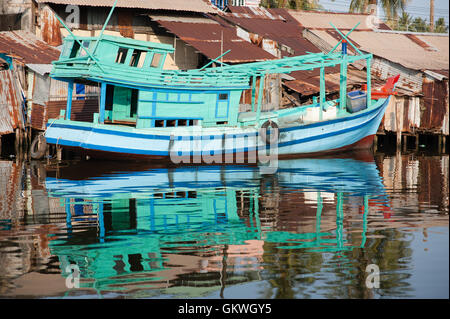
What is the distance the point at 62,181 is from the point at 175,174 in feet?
12.9

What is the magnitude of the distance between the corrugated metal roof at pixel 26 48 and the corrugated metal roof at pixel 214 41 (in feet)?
20.7

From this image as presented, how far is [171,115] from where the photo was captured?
1106 inches

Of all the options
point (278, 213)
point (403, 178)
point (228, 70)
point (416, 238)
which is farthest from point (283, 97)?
point (416, 238)

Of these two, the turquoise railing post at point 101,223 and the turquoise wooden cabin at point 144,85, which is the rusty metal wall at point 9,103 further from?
the turquoise railing post at point 101,223

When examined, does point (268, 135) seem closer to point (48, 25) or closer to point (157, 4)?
point (157, 4)

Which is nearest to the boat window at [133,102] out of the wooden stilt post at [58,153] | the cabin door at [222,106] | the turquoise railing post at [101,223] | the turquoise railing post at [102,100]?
the turquoise railing post at [102,100]

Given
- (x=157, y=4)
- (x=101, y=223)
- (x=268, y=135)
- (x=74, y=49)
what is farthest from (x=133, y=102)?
(x=101, y=223)

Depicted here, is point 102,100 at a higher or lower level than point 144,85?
lower

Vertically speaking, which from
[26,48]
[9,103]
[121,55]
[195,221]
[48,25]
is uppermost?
[48,25]

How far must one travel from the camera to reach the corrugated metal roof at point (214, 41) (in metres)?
36.4

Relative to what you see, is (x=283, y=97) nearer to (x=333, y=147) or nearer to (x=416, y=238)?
(x=333, y=147)

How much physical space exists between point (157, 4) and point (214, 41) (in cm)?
369

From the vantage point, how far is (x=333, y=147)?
3138 centimetres

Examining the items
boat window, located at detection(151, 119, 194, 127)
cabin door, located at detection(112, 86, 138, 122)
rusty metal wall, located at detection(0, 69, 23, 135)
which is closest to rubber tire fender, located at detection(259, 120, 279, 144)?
boat window, located at detection(151, 119, 194, 127)
